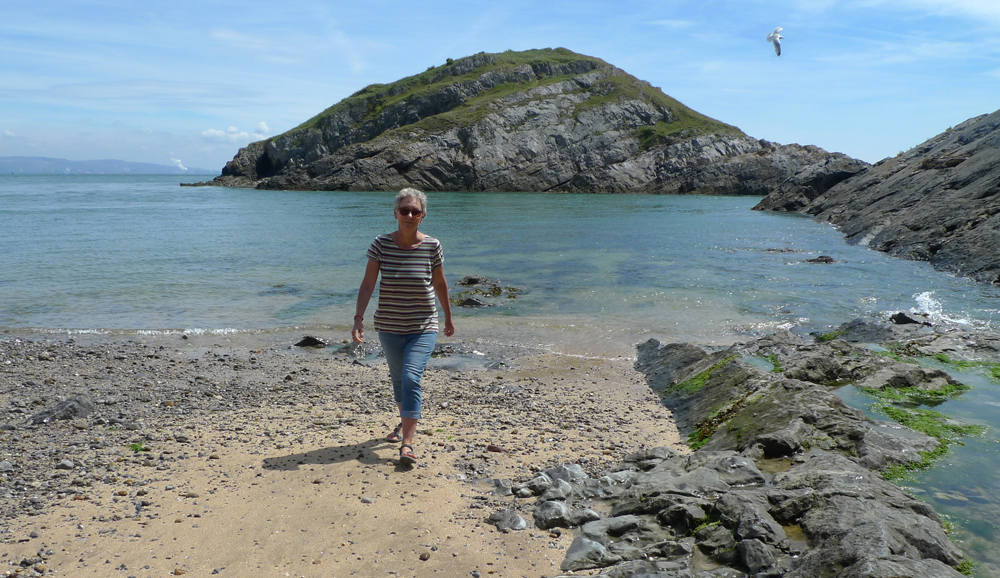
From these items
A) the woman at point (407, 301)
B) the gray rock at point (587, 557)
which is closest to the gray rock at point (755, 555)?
the gray rock at point (587, 557)

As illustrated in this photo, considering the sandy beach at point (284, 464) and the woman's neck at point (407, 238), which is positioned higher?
the woman's neck at point (407, 238)

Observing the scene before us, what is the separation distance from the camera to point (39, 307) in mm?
18859

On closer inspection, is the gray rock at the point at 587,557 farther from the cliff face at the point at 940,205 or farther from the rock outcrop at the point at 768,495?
the cliff face at the point at 940,205

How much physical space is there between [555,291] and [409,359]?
1630cm

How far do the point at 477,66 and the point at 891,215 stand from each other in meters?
139

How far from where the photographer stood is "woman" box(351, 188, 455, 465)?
6.91 meters

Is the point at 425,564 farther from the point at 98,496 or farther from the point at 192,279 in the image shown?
the point at 192,279

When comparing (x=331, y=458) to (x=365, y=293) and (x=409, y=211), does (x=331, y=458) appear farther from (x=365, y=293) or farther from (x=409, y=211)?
(x=409, y=211)

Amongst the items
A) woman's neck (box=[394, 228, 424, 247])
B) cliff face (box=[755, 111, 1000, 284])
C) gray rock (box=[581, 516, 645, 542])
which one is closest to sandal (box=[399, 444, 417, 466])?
gray rock (box=[581, 516, 645, 542])

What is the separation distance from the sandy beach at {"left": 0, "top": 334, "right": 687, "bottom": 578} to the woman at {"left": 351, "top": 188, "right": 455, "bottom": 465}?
0.92 m

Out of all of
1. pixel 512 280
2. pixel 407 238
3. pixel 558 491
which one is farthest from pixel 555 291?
pixel 558 491

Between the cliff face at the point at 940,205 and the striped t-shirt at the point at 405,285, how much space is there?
24.2m

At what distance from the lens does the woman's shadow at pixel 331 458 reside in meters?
7.07

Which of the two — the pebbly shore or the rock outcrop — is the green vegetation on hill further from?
the rock outcrop
